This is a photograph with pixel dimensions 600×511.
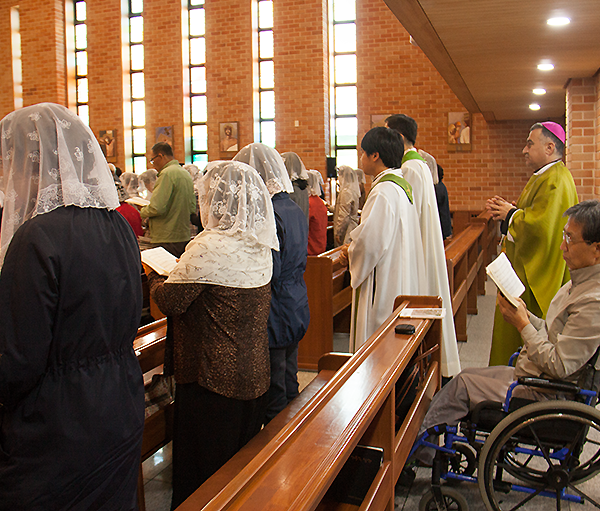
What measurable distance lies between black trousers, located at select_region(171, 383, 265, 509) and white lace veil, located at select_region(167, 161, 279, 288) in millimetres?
489

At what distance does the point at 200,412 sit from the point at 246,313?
459 millimetres

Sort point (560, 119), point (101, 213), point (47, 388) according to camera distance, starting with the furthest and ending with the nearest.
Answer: point (560, 119)
point (101, 213)
point (47, 388)

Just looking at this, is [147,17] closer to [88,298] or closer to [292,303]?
[292,303]

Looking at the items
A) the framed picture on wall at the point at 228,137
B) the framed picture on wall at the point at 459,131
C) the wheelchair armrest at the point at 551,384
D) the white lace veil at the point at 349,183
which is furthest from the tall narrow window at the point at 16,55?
the wheelchair armrest at the point at 551,384

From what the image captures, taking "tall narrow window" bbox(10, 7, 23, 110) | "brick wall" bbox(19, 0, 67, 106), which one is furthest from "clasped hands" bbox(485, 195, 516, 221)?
"tall narrow window" bbox(10, 7, 23, 110)

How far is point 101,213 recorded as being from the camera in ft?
5.41

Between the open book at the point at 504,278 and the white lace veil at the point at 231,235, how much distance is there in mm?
984

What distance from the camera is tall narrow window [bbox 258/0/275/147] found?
13.0m

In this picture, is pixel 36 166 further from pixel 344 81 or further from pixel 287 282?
pixel 344 81

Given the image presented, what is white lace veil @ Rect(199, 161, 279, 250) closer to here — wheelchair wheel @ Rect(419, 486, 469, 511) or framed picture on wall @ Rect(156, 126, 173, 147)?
wheelchair wheel @ Rect(419, 486, 469, 511)

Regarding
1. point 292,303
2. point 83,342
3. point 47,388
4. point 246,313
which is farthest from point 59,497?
point 292,303

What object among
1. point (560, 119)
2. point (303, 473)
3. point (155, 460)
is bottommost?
point (155, 460)

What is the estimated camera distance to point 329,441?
1.43m

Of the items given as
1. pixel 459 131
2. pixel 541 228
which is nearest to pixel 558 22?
pixel 541 228
